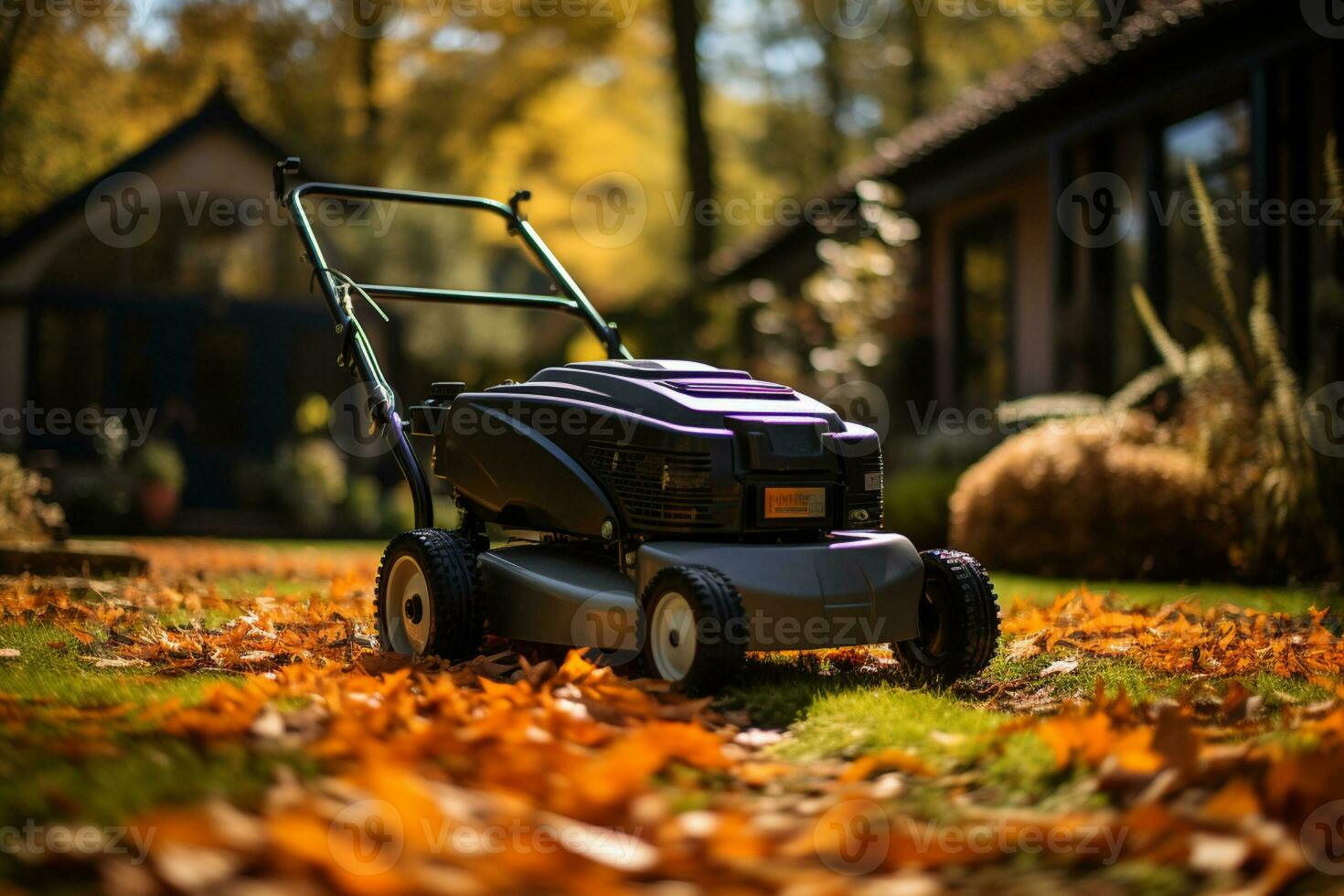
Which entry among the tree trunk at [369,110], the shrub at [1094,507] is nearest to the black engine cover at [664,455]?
the shrub at [1094,507]

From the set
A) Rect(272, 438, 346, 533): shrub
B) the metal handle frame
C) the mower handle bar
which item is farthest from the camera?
Rect(272, 438, 346, 533): shrub

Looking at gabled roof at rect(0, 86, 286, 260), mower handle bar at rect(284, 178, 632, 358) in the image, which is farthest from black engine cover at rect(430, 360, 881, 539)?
gabled roof at rect(0, 86, 286, 260)

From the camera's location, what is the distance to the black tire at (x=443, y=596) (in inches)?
154

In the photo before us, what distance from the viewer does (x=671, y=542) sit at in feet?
12.1

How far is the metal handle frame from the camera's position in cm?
450

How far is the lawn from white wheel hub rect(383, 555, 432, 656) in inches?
6.2

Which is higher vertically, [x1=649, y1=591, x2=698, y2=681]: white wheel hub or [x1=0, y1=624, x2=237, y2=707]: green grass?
[x1=649, y1=591, x2=698, y2=681]: white wheel hub

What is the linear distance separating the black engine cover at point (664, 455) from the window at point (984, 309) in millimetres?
9088

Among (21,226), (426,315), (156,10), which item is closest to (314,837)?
(21,226)

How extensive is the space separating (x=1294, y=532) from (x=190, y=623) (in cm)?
513

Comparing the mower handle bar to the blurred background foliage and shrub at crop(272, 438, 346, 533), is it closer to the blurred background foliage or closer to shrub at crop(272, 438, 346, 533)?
shrub at crop(272, 438, 346, 533)

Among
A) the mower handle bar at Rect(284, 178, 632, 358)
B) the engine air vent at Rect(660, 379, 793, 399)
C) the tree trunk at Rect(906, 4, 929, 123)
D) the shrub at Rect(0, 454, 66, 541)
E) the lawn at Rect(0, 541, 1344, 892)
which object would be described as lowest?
the lawn at Rect(0, 541, 1344, 892)

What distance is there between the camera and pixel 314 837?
6.23 ft

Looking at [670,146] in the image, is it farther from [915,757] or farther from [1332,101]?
[915,757]
